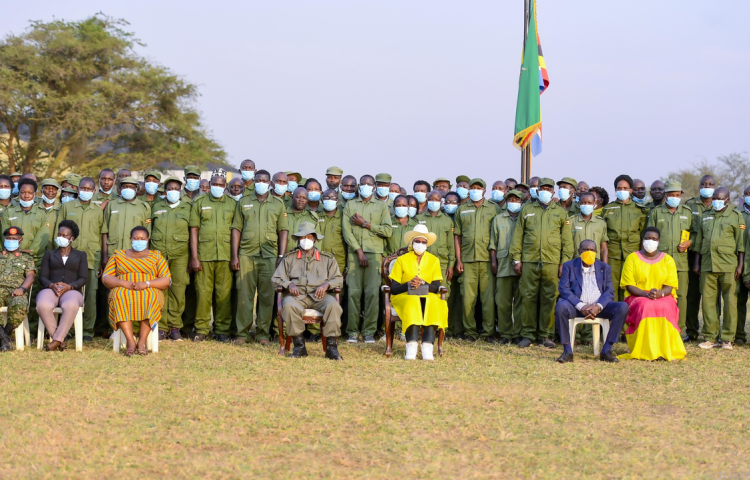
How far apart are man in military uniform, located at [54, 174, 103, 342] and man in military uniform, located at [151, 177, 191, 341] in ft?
2.39

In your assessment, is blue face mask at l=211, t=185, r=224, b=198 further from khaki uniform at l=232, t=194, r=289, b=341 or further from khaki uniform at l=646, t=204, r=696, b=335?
khaki uniform at l=646, t=204, r=696, b=335

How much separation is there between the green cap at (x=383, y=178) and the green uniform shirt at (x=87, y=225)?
3786 millimetres

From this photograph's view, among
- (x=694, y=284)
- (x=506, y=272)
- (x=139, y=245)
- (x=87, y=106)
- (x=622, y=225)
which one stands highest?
(x=87, y=106)

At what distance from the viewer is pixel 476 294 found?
36.8 ft

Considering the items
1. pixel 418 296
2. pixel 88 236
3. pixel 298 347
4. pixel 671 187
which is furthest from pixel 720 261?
pixel 88 236

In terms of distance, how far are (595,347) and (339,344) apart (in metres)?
3.25

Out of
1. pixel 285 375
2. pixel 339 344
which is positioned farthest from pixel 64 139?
pixel 285 375

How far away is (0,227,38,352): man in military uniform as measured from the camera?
9.40 meters

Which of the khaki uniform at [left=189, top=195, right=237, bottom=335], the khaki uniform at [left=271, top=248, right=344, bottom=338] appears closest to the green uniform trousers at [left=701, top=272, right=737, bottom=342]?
the khaki uniform at [left=271, top=248, right=344, bottom=338]

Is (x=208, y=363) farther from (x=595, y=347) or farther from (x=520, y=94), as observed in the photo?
(x=520, y=94)

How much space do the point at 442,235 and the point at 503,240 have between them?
0.85 metres

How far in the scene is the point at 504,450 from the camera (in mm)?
5656

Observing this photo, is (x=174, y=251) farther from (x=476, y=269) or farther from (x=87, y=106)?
(x=87, y=106)

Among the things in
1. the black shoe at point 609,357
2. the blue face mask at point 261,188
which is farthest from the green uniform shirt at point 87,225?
the black shoe at point 609,357
